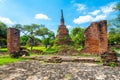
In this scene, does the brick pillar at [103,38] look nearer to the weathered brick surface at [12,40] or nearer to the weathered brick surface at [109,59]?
the weathered brick surface at [109,59]

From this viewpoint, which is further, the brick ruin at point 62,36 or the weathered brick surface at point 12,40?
the brick ruin at point 62,36

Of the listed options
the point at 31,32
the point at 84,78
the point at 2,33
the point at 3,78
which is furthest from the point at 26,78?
the point at 31,32

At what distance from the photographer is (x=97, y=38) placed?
1733 cm

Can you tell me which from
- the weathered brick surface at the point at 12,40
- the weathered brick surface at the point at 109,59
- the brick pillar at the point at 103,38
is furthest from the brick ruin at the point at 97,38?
the weathered brick surface at the point at 12,40

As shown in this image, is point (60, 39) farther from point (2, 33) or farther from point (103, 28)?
point (103, 28)

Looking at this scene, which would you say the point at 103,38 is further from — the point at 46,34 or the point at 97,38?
the point at 46,34

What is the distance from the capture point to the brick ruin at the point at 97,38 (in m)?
16.5

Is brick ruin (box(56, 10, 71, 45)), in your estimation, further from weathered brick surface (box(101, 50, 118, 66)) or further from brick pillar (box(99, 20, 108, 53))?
weathered brick surface (box(101, 50, 118, 66))

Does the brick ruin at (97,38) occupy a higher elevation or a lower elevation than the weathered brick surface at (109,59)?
higher

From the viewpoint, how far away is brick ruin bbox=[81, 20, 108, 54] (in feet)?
54.2

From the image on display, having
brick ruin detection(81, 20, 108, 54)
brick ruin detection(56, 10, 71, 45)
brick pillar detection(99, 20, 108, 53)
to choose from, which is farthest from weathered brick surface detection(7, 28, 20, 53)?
brick ruin detection(56, 10, 71, 45)

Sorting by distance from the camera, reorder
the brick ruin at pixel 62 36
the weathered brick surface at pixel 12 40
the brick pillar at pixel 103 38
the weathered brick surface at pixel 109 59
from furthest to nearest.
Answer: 1. the brick ruin at pixel 62 36
2. the weathered brick surface at pixel 12 40
3. the brick pillar at pixel 103 38
4. the weathered brick surface at pixel 109 59

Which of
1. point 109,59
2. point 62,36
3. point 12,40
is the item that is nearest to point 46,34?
point 62,36

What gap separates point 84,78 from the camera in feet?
22.2
